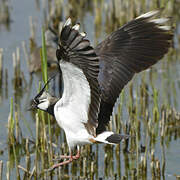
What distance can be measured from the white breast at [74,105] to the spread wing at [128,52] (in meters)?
0.25

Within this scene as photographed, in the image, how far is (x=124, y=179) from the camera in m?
5.78

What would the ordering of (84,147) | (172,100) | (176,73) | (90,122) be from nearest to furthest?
(90,122), (84,147), (172,100), (176,73)

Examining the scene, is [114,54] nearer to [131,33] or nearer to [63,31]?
[131,33]

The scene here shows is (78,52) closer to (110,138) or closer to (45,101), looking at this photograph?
(110,138)

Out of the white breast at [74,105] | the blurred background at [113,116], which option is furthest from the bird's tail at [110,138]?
the blurred background at [113,116]

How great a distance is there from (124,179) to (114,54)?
1.35 m

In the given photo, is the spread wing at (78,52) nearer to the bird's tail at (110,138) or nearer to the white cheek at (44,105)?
the bird's tail at (110,138)


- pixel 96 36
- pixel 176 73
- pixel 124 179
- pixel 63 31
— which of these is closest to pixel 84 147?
pixel 124 179

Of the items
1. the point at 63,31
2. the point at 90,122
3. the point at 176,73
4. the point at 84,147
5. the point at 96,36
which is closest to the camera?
the point at 63,31

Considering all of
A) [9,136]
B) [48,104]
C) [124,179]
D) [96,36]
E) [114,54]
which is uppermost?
[96,36]

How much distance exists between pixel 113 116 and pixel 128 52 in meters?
1.34

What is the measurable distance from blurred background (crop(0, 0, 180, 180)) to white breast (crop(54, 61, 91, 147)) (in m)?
0.39

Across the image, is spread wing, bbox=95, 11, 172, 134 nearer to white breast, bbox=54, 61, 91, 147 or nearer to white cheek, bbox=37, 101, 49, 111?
white breast, bbox=54, 61, 91, 147

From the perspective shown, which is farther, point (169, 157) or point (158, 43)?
point (169, 157)
